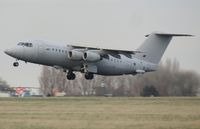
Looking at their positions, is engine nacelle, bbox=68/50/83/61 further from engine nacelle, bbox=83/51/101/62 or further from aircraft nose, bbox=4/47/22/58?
aircraft nose, bbox=4/47/22/58

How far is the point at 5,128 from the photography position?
84.0 feet

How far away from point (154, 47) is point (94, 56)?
7.77m

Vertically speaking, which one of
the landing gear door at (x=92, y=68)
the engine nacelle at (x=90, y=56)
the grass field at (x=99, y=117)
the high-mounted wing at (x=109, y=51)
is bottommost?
the grass field at (x=99, y=117)

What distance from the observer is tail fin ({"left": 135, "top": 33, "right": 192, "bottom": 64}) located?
59969mm

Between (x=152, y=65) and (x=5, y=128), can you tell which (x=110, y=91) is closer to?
(x=152, y=65)

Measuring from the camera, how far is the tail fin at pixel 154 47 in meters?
60.0

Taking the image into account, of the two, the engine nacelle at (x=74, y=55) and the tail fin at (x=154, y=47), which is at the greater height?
the tail fin at (x=154, y=47)

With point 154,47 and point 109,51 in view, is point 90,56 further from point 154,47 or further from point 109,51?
point 154,47

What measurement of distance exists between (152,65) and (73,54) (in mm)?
9074

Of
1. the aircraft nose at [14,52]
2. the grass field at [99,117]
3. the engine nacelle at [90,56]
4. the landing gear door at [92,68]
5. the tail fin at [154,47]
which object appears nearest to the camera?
the grass field at [99,117]

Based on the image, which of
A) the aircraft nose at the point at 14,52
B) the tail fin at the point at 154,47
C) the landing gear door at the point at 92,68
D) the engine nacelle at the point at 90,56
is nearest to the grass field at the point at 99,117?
the aircraft nose at the point at 14,52

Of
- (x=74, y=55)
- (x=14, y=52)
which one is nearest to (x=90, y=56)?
(x=74, y=55)

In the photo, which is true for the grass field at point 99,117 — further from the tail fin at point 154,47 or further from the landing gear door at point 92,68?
the tail fin at point 154,47

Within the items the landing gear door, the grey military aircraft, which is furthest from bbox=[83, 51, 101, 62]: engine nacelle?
the landing gear door
